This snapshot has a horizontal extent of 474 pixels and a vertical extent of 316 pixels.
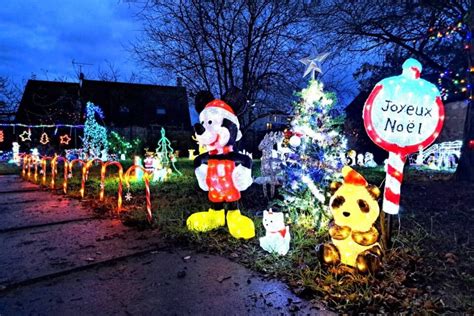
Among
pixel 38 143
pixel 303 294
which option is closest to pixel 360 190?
pixel 303 294

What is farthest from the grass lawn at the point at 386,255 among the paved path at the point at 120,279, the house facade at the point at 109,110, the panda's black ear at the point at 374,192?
the house facade at the point at 109,110

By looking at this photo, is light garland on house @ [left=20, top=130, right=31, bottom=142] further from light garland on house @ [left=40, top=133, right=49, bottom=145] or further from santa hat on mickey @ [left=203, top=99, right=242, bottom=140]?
santa hat on mickey @ [left=203, top=99, right=242, bottom=140]

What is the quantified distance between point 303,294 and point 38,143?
24575 millimetres

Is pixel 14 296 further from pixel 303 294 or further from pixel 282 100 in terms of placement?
pixel 282 100

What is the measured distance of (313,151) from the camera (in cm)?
582

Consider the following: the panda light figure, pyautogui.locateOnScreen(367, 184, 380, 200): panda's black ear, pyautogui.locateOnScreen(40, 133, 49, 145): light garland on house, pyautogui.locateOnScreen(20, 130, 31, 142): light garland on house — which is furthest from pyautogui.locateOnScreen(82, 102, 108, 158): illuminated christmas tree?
pyautogui.locateOnScreen(367, 184, 380, 200): panda's black ear

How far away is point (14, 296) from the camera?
3193 mm

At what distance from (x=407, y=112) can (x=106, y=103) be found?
27117 millimetres

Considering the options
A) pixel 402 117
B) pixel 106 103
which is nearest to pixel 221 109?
pixel 402 117

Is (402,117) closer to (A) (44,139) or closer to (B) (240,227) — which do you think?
(B) (240,227)

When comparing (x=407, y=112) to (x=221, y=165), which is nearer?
(x=407, y=112)

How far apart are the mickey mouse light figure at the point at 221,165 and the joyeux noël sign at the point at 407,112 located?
2.02 m

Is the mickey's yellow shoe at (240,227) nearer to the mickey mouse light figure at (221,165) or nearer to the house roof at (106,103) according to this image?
the mickey mouse light figure at (221,165)

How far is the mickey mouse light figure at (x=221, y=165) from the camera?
4.87m
